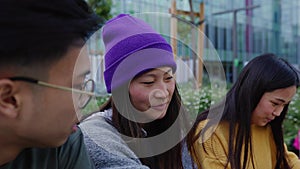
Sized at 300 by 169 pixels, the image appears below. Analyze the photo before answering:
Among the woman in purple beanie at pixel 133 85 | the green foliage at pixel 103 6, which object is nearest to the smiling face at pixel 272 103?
the woman in purple beanie at pixel 133 85

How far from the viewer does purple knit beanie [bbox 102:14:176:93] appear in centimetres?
119

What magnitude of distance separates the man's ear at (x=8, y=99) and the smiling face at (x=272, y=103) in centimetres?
Answer: 130

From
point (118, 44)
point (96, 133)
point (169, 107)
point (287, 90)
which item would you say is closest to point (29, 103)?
point (96, 133)

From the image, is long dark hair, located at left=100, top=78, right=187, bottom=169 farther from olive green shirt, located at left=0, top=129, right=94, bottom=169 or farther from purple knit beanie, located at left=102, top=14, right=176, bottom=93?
olive green shirt, located at left=0, top=129, right=94, bottom=169

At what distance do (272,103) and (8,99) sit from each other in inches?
53.1

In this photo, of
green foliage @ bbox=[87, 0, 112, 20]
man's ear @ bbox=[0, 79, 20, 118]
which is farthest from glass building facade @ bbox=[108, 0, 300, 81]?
man's ear @ bbox=[0, 79, 20, 118]

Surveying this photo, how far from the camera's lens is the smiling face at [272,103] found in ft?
5.93

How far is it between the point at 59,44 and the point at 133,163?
39 cm

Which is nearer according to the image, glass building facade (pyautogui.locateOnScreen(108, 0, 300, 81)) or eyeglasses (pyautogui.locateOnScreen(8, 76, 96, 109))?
eyeglasses (pyautogui.locateOnScreen(8, 76, 96, 109))

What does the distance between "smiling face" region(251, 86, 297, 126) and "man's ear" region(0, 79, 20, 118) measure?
1.30m

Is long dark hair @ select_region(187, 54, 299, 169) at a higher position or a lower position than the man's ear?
lower

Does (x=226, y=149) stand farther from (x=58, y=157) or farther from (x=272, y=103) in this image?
(x=58, y=157)

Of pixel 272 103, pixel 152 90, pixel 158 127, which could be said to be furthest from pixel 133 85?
pixel 272 103

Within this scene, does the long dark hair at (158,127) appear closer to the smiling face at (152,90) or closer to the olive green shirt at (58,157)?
the smiling face at (152,90)
